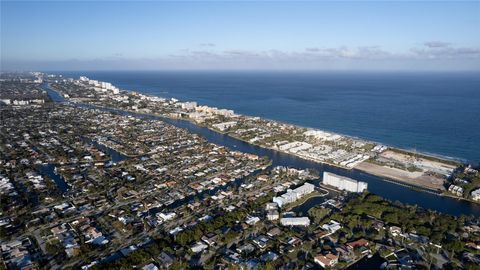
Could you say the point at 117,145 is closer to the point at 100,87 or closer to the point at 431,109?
the point at 431,109

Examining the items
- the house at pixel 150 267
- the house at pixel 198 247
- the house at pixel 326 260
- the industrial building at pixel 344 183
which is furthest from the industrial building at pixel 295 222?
the house at pixel 150 267

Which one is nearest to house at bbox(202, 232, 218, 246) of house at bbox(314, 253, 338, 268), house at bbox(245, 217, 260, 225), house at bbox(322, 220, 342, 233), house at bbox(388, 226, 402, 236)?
house at bbox(245, 217, 260, 225)

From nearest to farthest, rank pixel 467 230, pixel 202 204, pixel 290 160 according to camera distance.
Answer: pixel 467 230 → pixel 202 204 → pixel 290 160

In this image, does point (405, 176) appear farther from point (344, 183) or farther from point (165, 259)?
point (165, 259)

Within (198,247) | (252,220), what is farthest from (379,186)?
(198,247)

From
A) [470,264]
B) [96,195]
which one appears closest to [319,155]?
[470,264]

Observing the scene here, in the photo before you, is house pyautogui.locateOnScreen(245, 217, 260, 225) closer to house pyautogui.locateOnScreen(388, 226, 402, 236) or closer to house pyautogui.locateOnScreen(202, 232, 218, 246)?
house pyautogui.locateOnScreen(202, 232, 218, 246)

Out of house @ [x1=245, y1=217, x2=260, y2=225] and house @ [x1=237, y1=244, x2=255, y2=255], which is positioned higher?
house @ [x1=245, y1=217, x2=260, y2=225]
